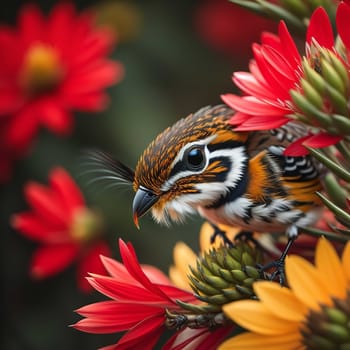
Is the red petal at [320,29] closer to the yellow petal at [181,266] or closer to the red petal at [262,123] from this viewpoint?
the red petal at [262,123]

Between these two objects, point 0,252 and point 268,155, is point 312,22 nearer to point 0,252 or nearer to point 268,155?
point 268,155

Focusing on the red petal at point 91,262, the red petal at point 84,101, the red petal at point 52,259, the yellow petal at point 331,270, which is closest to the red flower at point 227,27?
the red petal at point 84,101

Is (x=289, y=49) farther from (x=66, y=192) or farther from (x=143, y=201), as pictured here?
(x=66, y=192)

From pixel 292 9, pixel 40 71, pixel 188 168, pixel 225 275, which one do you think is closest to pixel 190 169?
pixel 188 168

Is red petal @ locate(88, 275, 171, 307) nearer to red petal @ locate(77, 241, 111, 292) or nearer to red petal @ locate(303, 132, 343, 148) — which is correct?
red petal @ locate(303, 132, 343, 148)

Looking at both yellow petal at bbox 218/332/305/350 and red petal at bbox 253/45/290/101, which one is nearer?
yellow petal at bbox 218/332/305/350

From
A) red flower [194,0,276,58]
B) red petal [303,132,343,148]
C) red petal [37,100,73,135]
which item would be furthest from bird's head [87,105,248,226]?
red flower [194,0,276,58]
